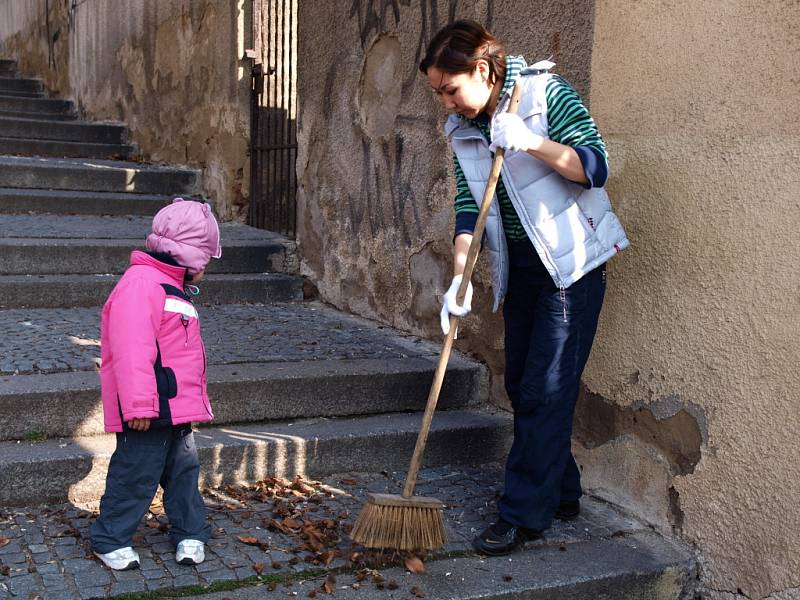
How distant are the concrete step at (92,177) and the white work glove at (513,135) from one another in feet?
17.3

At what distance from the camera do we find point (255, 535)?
3.17 metres

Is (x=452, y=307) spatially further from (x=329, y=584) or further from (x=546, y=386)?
(x=329, y=584)

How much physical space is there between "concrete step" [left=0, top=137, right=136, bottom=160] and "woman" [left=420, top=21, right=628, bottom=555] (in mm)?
6252

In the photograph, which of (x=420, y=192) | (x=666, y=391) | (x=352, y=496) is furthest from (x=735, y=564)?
(x=420, y=192)

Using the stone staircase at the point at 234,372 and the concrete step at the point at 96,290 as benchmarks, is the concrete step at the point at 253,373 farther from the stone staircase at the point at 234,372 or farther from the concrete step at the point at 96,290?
the concrete step at the point at 96,290

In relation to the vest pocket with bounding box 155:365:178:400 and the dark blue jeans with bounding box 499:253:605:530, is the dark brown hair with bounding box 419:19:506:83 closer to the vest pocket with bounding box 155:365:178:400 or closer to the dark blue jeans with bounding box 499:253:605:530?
the dark blue jeans with bounding box 499:253:605:530

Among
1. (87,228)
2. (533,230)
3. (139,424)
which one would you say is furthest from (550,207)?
(87,228)

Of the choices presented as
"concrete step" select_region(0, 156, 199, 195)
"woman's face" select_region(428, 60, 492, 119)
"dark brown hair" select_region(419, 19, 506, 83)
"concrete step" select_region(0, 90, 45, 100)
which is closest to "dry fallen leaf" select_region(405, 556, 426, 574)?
"woman's face" select_region(428, 60, 492, 119)

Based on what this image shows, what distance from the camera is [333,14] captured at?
18.3ft

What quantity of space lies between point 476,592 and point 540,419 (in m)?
0.62

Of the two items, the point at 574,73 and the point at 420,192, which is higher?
the point at 574,73

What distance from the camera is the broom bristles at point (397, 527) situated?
9.48 ft

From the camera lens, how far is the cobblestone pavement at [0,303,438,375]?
Result: 4125 millimetres

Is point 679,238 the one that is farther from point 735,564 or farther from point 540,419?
point 735,564
